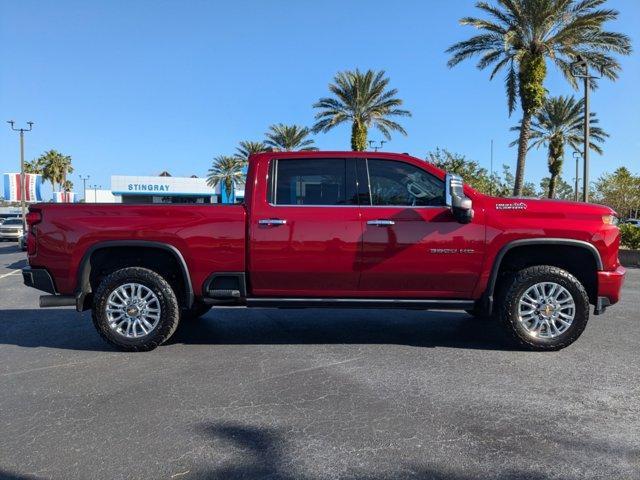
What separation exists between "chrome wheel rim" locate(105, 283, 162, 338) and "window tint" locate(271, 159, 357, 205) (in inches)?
65.0

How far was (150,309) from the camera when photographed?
17.3ft

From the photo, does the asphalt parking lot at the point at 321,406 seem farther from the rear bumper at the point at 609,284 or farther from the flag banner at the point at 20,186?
the flag banner at the point at 20,186

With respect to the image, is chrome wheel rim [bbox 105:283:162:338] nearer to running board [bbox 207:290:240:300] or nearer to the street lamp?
running board [bbox 207:290:240:300]

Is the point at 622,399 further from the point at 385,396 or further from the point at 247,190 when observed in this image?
the point at 247,190

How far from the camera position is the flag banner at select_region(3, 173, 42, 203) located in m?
49.8

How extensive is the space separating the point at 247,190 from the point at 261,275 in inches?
35.6

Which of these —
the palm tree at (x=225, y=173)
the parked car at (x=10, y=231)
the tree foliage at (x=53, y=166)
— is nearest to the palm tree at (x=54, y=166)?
the tree foliage at (x=53, y=166)

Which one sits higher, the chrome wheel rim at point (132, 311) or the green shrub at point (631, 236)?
the green shrub at point (631, 236)

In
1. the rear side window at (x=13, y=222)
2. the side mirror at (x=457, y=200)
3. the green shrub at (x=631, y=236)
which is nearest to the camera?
the side mirror at (x=457, y=200)

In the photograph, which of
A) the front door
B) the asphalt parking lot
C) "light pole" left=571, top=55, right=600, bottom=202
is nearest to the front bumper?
the asphalt parking lot

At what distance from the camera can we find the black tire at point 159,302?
5211mm

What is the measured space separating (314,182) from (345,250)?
81cm

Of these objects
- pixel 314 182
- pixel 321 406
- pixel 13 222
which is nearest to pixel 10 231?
pixel 13 222

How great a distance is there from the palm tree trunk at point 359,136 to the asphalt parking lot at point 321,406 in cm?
2617
